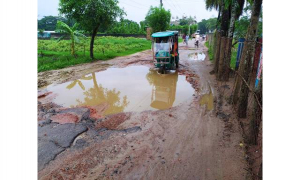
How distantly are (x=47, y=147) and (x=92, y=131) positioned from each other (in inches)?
41.8

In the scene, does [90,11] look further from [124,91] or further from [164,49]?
[124,91]

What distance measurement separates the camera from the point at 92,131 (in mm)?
5020

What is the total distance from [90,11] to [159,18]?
14668 mm

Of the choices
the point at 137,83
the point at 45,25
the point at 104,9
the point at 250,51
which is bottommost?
the point at 137,83

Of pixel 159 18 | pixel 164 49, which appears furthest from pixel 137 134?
pixel 159 18

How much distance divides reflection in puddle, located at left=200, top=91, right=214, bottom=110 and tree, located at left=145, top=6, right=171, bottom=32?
21719 mm

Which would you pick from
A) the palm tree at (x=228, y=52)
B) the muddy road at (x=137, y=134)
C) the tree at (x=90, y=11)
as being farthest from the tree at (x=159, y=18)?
the muddy road at (x=137, y=134)

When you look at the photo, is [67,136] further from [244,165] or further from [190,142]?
[244,165]

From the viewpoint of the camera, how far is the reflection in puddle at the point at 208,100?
670 cm

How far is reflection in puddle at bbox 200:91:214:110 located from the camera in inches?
264

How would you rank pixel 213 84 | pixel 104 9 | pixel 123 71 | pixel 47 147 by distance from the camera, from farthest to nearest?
pixel 104 9, pixel 123 71, pixel 213 84, pixel 47 147

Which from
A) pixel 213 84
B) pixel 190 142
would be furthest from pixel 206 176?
pixel 213 84

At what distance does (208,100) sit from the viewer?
7289 mm

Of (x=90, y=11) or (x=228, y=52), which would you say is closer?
(x=228, y=52)
